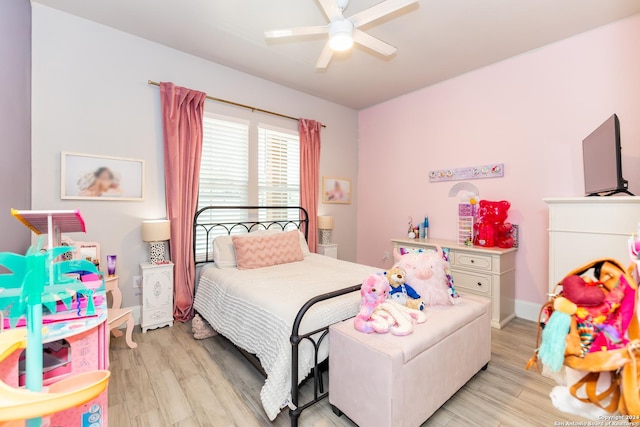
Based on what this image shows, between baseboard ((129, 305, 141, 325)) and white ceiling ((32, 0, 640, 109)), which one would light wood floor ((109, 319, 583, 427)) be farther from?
white ceiling ((32, 0, 640, 109))

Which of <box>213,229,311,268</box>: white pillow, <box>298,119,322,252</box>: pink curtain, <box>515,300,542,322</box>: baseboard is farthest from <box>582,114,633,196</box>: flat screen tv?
<box>213,229,311,268</box>: white pillow

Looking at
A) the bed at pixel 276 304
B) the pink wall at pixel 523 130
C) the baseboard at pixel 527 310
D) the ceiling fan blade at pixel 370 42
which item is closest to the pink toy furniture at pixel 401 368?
the bed at pixel 276 304

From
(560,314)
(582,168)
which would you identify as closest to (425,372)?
(560,314)

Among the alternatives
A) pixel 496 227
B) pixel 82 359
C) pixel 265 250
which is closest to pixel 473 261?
pixel 496 227

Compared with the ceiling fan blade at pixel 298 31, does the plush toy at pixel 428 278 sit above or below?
below

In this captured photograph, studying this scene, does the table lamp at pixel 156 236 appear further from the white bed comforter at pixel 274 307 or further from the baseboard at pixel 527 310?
the baseboard at pixel 527 310

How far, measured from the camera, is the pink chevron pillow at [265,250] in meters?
2.76

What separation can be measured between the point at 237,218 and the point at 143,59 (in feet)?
6.15

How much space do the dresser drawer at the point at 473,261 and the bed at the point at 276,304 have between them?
1.13m

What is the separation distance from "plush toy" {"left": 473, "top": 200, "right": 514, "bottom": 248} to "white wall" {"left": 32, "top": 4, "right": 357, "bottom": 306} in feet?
10.3

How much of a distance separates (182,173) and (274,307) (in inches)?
75.7

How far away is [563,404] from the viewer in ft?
2.29

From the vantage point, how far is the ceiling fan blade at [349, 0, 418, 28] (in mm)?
1802

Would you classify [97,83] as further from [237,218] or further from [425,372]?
[425,372]
